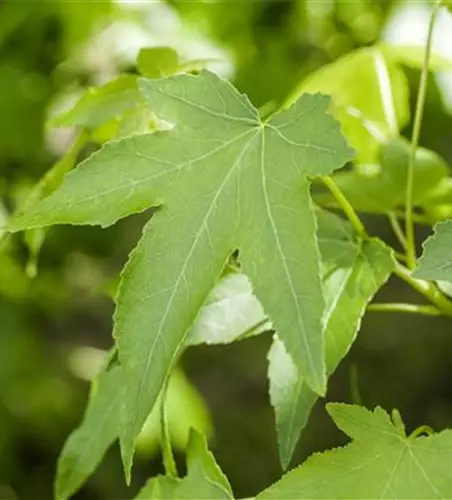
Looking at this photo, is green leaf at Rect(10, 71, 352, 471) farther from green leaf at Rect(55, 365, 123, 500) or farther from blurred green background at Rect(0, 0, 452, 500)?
blurred green background at Rect(0, 0, 452, 500)

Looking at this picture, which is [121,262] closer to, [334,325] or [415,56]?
[415,56]

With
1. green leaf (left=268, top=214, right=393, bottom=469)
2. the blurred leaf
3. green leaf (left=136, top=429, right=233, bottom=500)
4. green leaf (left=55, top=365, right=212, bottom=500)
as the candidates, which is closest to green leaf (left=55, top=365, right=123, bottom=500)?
green leaf (left=55, top=365, right=212, bottom=500)

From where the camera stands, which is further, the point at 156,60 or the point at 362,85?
the point at 362,85

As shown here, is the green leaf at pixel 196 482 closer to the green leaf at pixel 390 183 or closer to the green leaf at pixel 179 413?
the green leaf at pixel 390 183

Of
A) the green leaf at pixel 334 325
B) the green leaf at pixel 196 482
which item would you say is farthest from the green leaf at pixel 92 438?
the green leaf at pixel 334 325

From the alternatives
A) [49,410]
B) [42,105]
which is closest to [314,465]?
[42,105]

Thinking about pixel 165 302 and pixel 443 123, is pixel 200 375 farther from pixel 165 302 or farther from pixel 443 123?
pixel 165 302

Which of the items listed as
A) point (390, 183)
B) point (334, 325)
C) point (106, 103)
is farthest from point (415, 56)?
point (334, 325)
